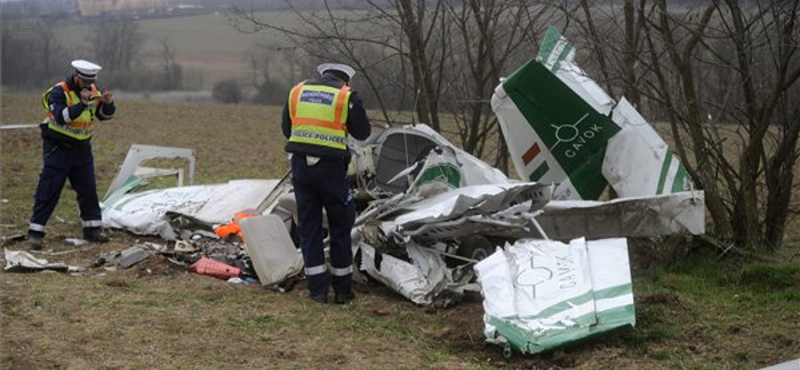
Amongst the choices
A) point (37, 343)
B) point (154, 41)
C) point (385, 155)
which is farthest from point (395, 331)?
point (154, 41)

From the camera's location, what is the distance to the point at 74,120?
898cm

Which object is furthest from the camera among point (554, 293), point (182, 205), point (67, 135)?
point (182, 205)

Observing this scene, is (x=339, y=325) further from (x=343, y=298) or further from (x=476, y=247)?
(x=476, y=247)

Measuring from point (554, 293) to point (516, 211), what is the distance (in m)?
1.24

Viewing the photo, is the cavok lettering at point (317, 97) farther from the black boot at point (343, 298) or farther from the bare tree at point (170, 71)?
the bare tree at point (170, 71)

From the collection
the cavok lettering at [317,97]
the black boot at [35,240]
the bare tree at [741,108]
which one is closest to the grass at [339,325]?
the black boot at [35,240]

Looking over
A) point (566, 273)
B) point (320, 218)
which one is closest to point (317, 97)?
point (320, 218)

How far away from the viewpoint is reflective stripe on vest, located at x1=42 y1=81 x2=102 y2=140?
29.6 ft

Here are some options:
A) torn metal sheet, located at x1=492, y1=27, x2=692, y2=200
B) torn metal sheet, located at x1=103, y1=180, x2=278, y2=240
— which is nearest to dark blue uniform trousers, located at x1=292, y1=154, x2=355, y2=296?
torn metal sheet, located at x1=492, y1=27, x2=692, y2=200

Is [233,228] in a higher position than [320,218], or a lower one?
lower

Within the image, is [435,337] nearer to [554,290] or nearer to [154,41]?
[554,290]

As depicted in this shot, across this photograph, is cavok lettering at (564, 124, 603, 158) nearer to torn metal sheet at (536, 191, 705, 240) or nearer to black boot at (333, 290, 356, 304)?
torn metal sheet at (536, 191, 705, 240)

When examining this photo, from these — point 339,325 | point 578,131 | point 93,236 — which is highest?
point 578,131

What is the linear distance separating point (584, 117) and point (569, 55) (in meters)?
0.55
